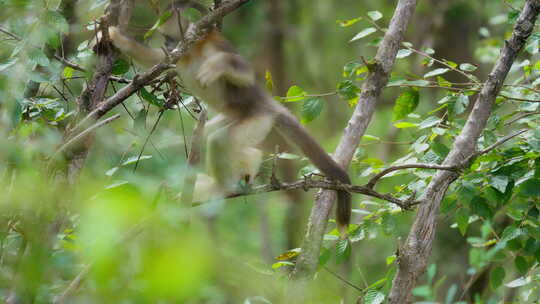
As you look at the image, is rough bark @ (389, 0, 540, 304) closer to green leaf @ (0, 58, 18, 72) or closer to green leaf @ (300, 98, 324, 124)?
green leaf @ (300, 98, 324, 124)

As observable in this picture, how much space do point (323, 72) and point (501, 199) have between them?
8121mm

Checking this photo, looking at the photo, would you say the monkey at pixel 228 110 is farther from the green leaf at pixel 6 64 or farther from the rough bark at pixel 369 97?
the green leaf at pixel 6 64

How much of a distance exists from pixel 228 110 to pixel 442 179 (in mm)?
1768

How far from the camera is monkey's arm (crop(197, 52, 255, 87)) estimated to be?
379 centimetres

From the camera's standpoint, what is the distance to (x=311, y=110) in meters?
3.42

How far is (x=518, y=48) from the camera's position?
9.91 ft

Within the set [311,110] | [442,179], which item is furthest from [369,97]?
[442,179]

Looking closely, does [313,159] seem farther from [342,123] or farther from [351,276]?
[342,123]

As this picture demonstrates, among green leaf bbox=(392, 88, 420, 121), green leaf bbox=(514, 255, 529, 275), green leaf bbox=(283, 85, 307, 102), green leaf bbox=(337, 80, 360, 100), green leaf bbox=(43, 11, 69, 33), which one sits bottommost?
green leaf bbox=(514, 255, 529, 275)

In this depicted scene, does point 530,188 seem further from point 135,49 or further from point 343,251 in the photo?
point 135,49

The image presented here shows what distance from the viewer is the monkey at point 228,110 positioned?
3.88 m

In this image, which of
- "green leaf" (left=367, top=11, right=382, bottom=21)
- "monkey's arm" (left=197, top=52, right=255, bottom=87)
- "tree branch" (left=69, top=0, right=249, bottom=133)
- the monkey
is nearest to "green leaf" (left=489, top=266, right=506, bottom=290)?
the monkey

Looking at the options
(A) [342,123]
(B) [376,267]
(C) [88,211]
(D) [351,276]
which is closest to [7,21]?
(C) [88,211]

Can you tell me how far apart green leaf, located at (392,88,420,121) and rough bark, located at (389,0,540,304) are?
0.43 m
